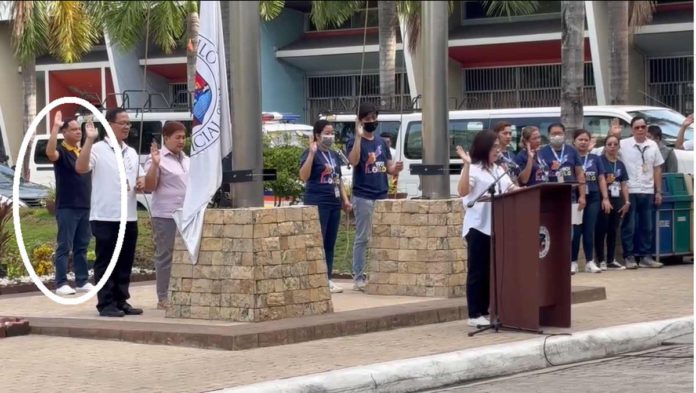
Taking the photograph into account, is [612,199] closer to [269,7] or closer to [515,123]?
[515,123]

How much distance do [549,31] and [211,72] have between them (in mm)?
28073

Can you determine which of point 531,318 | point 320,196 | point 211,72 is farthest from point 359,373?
point 320,196

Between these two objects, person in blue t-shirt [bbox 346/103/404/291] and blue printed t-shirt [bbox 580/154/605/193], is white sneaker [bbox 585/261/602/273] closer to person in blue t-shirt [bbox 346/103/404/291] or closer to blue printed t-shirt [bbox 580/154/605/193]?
blue printed t-shirt [bbox 580/154/605/193]

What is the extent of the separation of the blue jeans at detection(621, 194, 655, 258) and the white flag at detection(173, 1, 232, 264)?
8087mm

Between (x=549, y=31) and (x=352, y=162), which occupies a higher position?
(x=549, y=31)

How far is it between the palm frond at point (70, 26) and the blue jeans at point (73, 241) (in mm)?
18194

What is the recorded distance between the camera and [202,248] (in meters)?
11.7

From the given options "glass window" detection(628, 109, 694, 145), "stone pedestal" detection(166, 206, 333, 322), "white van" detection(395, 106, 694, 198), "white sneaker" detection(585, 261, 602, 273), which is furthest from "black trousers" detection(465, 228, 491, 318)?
"glass window" detection(628, 109, 694, 145)

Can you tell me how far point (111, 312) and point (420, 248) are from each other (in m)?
3.29

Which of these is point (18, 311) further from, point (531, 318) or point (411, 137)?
point (411, 137)

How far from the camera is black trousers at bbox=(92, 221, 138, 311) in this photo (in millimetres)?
12078

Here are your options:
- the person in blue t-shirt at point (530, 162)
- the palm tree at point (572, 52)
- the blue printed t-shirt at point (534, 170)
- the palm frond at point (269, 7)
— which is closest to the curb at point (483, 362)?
the person in blue t-shirt at point (530, 162)

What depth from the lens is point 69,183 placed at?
47.0 feet

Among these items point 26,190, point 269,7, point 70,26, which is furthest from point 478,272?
point 70,26
